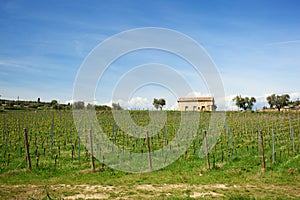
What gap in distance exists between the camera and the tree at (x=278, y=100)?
2685 inches

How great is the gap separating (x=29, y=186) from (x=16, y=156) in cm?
511

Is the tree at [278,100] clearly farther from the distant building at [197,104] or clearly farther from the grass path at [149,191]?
the grass path at [149,191]

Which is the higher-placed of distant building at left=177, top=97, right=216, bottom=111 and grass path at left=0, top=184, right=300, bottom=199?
distant building at left=177, top=97, right=216, bottom=111

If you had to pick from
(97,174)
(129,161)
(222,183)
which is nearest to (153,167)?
(129,161)

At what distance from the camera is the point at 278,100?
2724 inches

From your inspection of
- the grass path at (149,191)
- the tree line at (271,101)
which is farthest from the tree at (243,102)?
the grass path at (149,191)

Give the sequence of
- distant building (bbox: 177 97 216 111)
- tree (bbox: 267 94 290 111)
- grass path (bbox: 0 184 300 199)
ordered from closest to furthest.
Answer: grass path (bbox: 0 184 300 199), distant building (bbox: 177 97 216 111), tree (bbox: 267 94 290 111)

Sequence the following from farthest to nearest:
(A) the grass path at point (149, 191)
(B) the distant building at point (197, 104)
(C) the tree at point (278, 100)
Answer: (C) the tree at point (278, 100)
(B) the distant building at point (197, 104)
(A) the grass path at point (149, 191)

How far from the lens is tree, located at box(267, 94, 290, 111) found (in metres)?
68.2

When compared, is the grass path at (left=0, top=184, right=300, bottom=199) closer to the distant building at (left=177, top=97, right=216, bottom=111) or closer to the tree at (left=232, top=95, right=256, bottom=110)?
the distant building at (left=177, top=97, right=216, bottom=111)

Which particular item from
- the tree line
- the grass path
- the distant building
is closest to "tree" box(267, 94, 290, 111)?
the tree line

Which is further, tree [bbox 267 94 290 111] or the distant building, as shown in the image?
tree [bbox 267 94 290 111]

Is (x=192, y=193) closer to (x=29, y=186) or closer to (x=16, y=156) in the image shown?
(x=29, y=186)

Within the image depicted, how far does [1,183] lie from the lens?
27.2 feet
